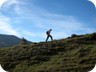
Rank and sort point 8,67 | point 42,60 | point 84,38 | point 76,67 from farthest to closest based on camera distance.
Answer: point 84,38 → point 42,60 → point 8,67 → point 76,67

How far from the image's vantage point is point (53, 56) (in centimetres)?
2355

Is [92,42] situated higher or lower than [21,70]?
higher

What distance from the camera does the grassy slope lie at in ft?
62.5

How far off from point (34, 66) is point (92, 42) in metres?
7.90

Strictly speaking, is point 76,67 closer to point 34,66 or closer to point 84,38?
point 34,66

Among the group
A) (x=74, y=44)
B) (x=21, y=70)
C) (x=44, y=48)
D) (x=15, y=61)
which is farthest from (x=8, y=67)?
(x=74, y=44)

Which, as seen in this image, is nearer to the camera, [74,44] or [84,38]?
[74,44]

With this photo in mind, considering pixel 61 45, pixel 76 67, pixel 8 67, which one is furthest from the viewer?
pixel 61 45

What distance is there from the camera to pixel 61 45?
26.2 meters

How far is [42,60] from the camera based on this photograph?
74.7ft

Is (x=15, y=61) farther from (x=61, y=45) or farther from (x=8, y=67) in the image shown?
(x=61, y=45)

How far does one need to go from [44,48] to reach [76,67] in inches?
284

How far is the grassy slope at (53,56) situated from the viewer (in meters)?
19.0

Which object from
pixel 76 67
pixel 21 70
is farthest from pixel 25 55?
pixel 76 67
